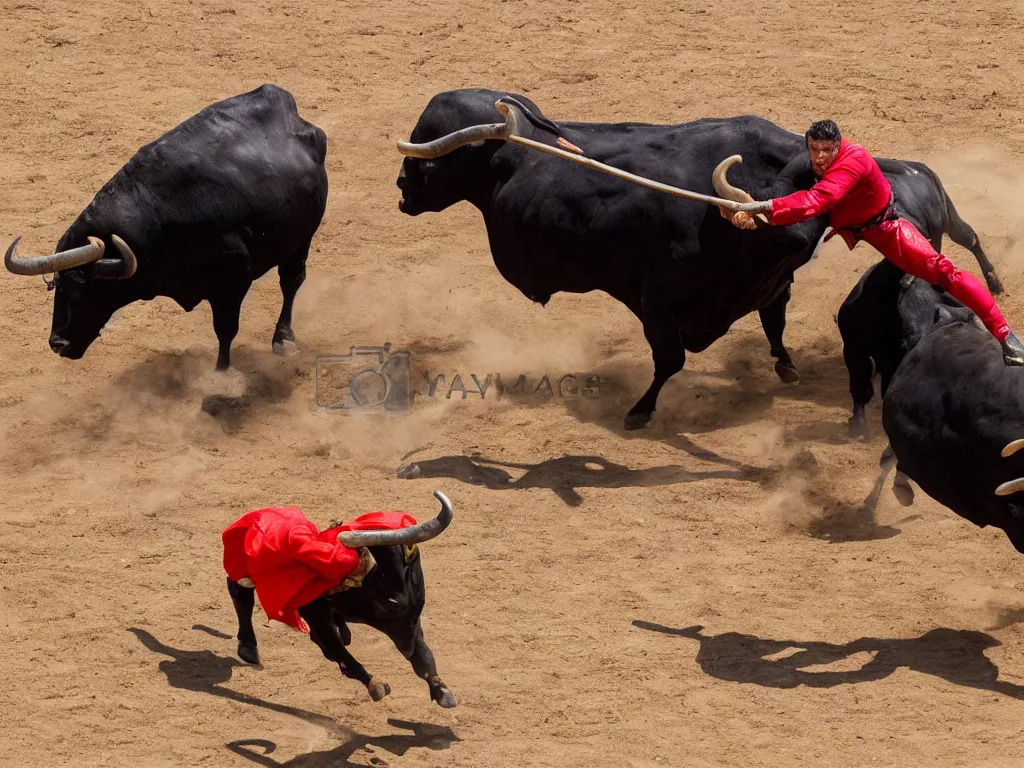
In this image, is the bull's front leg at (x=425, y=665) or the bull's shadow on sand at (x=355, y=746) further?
the bull's front leg at (x=425, y=665)

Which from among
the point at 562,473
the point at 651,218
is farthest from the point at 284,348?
the point at 651,218

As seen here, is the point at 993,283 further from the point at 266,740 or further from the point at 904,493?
the point at 266,740

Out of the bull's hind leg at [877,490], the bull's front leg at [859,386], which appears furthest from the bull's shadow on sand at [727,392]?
the bull's hind leg at [877,490]

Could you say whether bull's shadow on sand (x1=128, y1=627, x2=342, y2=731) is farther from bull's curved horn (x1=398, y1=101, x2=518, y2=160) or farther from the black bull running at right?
bull's curved horn (x1=398, y1=101, x2=518, y2=160)

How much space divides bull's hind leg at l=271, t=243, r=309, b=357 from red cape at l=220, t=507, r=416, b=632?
16.5 feet

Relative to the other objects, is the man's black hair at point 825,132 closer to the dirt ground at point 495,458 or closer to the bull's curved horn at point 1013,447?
the dirt ground at point 495,458

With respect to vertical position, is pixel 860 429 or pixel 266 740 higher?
pixel 860 429

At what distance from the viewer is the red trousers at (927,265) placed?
10555mm

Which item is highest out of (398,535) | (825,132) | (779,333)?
(825,132)

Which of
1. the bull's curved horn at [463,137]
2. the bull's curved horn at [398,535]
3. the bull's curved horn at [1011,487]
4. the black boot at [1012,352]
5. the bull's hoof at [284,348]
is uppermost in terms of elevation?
the bull's curved horn at [463,137]

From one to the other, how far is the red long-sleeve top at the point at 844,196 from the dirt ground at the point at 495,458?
1765 mm

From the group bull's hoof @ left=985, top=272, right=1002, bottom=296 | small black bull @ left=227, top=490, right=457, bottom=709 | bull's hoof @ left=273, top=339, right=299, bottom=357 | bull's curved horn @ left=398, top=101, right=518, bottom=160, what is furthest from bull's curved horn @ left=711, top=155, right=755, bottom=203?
bull's hoof @ left=273, top=339, right=299, bottom=357

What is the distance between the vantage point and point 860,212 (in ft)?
36.6

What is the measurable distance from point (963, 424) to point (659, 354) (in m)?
3.15
